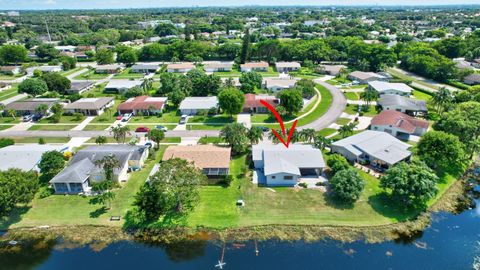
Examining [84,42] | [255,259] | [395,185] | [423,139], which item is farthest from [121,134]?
[84,42]

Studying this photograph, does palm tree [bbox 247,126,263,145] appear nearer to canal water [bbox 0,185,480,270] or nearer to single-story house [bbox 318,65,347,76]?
canal water [bbox 0,185,480,270]

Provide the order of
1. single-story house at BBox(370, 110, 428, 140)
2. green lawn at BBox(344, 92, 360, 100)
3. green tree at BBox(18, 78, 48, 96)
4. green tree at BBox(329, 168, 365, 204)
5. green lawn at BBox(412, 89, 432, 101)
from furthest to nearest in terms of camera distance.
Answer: green lawn at BBox(344, 92, 360, 100) < green lawn at BBox(412, 89, 432, 101) < green tree at BBox(18, 78, 48, 96) < single-story house at BBox(370, 110, 428, 140) < green tree at BBox(329, 168, 365, 204)

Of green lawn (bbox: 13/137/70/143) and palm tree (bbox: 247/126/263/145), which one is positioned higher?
palm tree (bbox: 247/126/263/145)

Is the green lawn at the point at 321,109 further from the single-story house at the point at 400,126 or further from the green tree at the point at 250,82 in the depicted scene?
the green tree at the point at 250,82

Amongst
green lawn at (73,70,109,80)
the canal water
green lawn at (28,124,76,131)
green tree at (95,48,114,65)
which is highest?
green tree at (95,48,114,65)

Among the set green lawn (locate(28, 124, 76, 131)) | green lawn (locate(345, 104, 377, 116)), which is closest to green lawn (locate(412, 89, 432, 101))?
green lawn (locate(345, 104, 377, 116))

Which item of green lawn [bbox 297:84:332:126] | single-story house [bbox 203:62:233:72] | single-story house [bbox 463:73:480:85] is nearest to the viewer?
green lawn [bbox 297:84:332:126]

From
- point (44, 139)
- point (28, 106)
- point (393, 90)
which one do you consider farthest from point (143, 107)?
point (393, 90)

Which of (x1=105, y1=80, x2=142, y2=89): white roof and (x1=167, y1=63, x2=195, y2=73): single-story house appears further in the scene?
(x1=167, y1=63, x2=195, y2=73): single-story house

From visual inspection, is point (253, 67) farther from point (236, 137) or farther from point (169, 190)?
point (169, 190)
